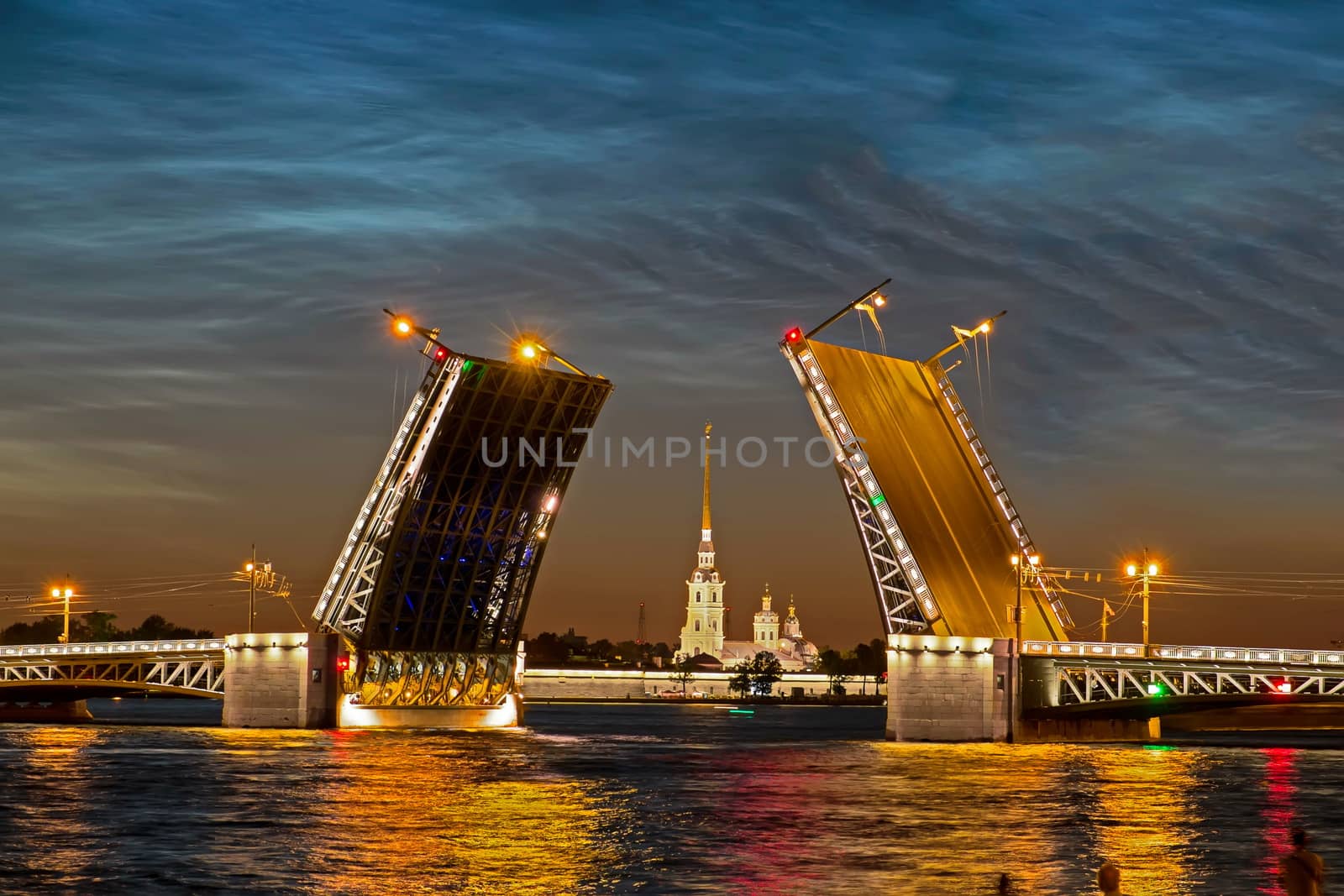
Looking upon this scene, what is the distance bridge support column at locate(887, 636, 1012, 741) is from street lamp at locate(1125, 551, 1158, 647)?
356 inches

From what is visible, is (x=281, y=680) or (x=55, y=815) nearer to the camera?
(x=55, y=815)

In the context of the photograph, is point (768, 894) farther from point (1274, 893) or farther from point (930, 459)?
point (930, 459)

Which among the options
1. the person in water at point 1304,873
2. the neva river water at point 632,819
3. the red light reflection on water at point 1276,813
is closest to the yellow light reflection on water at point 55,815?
the neva river water at point 632,819

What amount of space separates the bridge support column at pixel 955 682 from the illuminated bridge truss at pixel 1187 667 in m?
2.08

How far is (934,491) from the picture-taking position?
227 ft

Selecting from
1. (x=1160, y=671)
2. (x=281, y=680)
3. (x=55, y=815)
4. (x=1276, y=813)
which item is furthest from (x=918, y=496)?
(x=55, y=815)

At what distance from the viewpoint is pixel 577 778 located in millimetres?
50125

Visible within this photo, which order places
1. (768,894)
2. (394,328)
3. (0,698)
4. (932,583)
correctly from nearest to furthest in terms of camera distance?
(768,894) → (394,328) → (932,583) → (0,698)

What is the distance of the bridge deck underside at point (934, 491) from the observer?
67062mm

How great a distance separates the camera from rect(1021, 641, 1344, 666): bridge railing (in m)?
67.8

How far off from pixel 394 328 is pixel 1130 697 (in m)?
30.9

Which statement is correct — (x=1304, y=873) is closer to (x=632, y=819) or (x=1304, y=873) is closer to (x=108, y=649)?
(x=632, y=819)

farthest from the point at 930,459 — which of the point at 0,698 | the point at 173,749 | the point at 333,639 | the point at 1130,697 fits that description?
the point at 0,698

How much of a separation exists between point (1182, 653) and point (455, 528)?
28.5 metres
